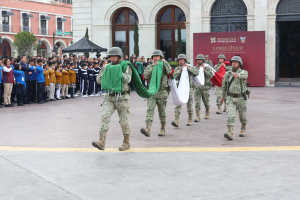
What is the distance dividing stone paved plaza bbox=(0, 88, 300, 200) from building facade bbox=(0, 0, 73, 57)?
4625cm

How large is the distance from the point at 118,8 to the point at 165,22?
3.46 m

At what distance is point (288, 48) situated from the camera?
2959 centimetres

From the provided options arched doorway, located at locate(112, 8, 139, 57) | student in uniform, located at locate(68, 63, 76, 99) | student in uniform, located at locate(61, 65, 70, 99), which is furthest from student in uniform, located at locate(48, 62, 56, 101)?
arched doorway, located at locate(112, 8, 139, 57)

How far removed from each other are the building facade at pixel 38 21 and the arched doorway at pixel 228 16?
3415cm

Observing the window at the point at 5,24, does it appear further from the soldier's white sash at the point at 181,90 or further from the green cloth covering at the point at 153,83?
the green cloth covering at the point at 153,83

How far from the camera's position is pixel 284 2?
23703 mm

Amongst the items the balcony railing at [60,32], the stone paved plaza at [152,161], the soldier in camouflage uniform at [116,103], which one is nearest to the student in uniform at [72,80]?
the stone paved plaza at [152,161]

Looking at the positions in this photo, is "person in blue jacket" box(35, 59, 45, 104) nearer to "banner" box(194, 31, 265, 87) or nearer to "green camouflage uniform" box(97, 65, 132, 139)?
"green camouflage uniform" box(97, 65, 132, 139)

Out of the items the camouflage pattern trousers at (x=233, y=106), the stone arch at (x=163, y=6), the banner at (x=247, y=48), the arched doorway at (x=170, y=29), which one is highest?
the stone arch at (x=163, y=6)

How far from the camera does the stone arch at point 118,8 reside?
2906 cm

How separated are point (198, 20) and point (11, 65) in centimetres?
1288

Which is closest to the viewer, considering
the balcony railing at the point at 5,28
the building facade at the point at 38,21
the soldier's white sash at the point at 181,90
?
the soldier's white sash at the point at 181,90

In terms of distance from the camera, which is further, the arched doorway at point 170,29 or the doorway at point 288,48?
the arched doorway at point 170,29

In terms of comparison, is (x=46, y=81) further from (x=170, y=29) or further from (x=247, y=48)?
(x=170, y=29)
